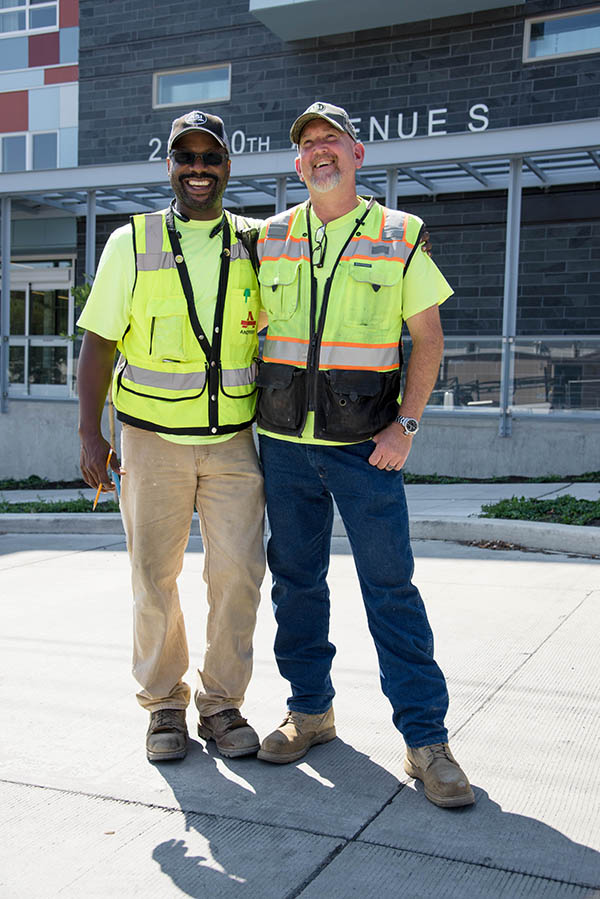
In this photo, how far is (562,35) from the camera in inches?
559

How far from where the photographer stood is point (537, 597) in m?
5.55

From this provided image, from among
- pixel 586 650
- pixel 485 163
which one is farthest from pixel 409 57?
pixel 586 650

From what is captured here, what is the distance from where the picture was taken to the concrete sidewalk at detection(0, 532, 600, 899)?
2.42 m

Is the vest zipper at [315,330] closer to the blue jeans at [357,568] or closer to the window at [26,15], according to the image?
the blue jeans at [357,568]

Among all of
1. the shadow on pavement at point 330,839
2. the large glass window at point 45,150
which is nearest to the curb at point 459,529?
the shadow on pavement at point 330,839

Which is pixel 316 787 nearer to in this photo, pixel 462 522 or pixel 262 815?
pixel 262 815

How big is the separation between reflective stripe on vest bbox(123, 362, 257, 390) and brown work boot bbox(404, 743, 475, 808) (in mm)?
1390

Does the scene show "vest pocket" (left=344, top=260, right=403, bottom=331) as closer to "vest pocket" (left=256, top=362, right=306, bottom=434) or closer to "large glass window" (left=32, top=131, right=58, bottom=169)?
"vest pocket" (left=256, top=362, right=306, bottom=434)

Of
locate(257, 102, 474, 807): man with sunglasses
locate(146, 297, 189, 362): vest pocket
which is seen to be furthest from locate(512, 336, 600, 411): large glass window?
locate(146, 297, 189, 362): vest pocket

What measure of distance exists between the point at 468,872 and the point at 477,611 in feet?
9.45

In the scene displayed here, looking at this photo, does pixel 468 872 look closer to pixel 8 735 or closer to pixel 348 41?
pixel 8 735

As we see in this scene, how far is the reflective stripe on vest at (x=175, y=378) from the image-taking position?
128 inches

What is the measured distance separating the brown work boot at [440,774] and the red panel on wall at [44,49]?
18.5 meters

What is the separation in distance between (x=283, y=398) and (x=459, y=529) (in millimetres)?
4624
